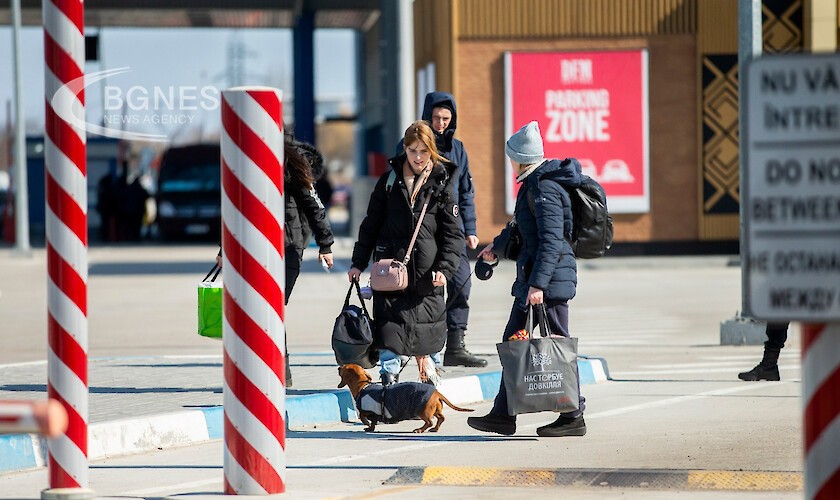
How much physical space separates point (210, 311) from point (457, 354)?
2.71 meters

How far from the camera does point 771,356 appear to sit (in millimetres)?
11055

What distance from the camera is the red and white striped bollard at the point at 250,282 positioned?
673cm

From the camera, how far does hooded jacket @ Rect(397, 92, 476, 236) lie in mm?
11102

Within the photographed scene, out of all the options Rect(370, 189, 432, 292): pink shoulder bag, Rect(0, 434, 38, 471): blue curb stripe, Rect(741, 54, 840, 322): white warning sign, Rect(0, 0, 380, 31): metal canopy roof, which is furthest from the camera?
Rect(0, 0, 380, 31): metal canopy roof

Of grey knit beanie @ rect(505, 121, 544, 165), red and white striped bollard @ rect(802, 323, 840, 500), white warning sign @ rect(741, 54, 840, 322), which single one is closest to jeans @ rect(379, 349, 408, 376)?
grey knit beanie @ rect(505, 121, 544, 165)

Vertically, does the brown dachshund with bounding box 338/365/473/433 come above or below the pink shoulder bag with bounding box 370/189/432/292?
below

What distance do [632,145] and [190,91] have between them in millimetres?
19723

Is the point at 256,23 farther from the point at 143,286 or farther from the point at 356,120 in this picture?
the point at 143,286

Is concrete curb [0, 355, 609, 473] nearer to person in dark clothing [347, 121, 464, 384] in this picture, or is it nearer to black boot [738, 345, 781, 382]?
person in dark clothing [347, 121, 464, 384]

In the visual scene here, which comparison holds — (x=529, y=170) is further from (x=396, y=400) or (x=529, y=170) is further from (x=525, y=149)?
(x=396, y=400)

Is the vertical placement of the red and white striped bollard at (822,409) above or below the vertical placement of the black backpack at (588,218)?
below

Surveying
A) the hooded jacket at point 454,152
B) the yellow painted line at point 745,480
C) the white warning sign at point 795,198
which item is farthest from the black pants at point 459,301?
the white warning sign at point 795,198

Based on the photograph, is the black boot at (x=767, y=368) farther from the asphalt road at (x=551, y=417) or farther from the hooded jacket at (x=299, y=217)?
the hooded jacket at (x=299, y=217)

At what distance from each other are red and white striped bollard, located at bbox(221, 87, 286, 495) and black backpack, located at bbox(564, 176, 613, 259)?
2.54 meters
